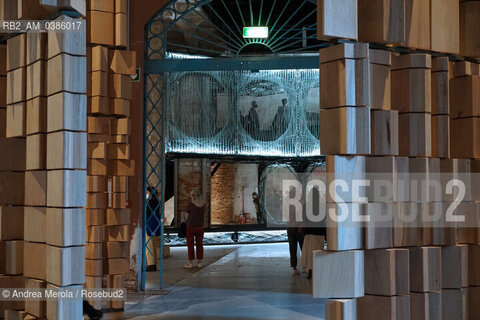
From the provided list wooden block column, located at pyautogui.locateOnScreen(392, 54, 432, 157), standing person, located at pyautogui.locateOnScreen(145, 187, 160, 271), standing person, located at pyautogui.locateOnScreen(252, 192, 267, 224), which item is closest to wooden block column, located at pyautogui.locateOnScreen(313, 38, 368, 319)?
wooden block column, located at pyautogui.locateOnScreen(392, 54, 432, 157)

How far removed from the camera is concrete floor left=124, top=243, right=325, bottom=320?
303 inches

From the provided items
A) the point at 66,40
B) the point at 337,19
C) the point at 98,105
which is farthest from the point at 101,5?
the point at 337,19

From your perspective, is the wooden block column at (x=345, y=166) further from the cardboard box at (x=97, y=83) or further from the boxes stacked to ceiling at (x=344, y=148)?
the cardboard box at (x=97, y=83)

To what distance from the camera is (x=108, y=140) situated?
7.00 m

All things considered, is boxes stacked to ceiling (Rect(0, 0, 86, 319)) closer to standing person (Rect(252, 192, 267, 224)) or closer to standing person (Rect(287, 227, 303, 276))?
standing person (Rect(287, 227, 303, 276))

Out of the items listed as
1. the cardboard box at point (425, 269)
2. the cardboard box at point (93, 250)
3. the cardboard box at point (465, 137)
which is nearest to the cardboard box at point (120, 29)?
the cardboard box at point (93, 250)

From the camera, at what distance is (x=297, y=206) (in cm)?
1145

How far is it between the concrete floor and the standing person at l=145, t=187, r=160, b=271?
13.1 inches

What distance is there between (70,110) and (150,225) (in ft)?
24.0

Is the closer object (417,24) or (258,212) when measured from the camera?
(417,24)

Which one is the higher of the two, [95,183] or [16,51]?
[16,51]

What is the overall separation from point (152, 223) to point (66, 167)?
7.33 meters

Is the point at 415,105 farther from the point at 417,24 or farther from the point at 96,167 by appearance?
the point at 96,167

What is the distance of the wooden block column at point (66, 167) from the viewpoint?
3.45 meters
